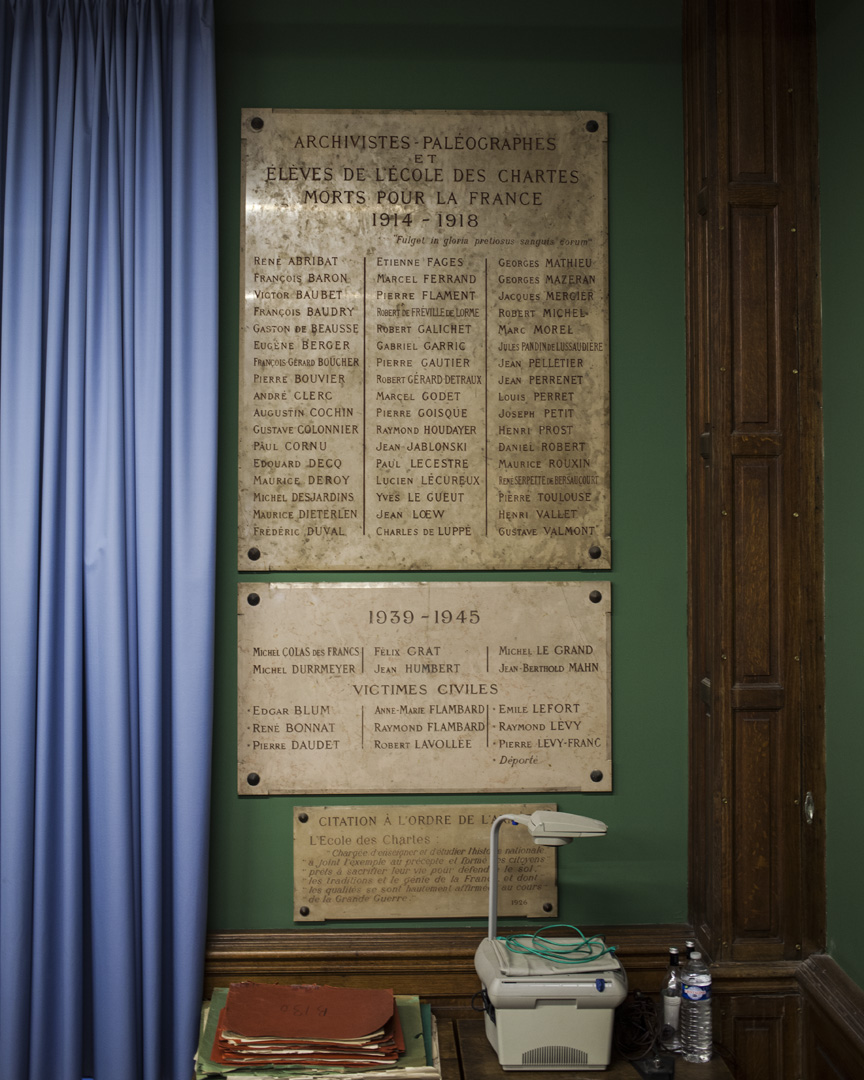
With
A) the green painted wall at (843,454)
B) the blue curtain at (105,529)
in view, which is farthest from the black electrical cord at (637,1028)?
the blue curtain at (105,529)

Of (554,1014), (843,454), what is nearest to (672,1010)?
(554,1014)

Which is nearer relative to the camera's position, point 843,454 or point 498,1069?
point 498,1069

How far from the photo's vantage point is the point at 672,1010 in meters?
1.80

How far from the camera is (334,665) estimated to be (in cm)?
204

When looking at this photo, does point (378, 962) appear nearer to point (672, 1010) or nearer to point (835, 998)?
point (672, 1010)

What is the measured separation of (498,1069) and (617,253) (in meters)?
1.85

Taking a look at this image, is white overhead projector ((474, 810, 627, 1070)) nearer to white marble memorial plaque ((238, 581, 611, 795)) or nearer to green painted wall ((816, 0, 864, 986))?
white marble memorial plaque ((238, 581, 611, 795))

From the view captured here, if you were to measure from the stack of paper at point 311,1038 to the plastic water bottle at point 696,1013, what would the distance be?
54 centimetres

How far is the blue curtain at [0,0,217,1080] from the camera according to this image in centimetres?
187

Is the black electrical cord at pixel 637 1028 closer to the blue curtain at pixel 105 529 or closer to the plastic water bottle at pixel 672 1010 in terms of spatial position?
the plastic water bottle at pixel 672 1010

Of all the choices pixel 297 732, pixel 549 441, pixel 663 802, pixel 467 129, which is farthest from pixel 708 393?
pixel 297 732

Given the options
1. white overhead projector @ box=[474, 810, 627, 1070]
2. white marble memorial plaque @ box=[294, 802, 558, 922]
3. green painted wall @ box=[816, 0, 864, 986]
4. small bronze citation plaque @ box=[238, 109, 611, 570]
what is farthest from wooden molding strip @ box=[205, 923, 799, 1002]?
small bronze citation plaque @ box=[238, 109, 611, 570]

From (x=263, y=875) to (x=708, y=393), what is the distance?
1.57 m

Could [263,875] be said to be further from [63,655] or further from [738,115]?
[738,115]
